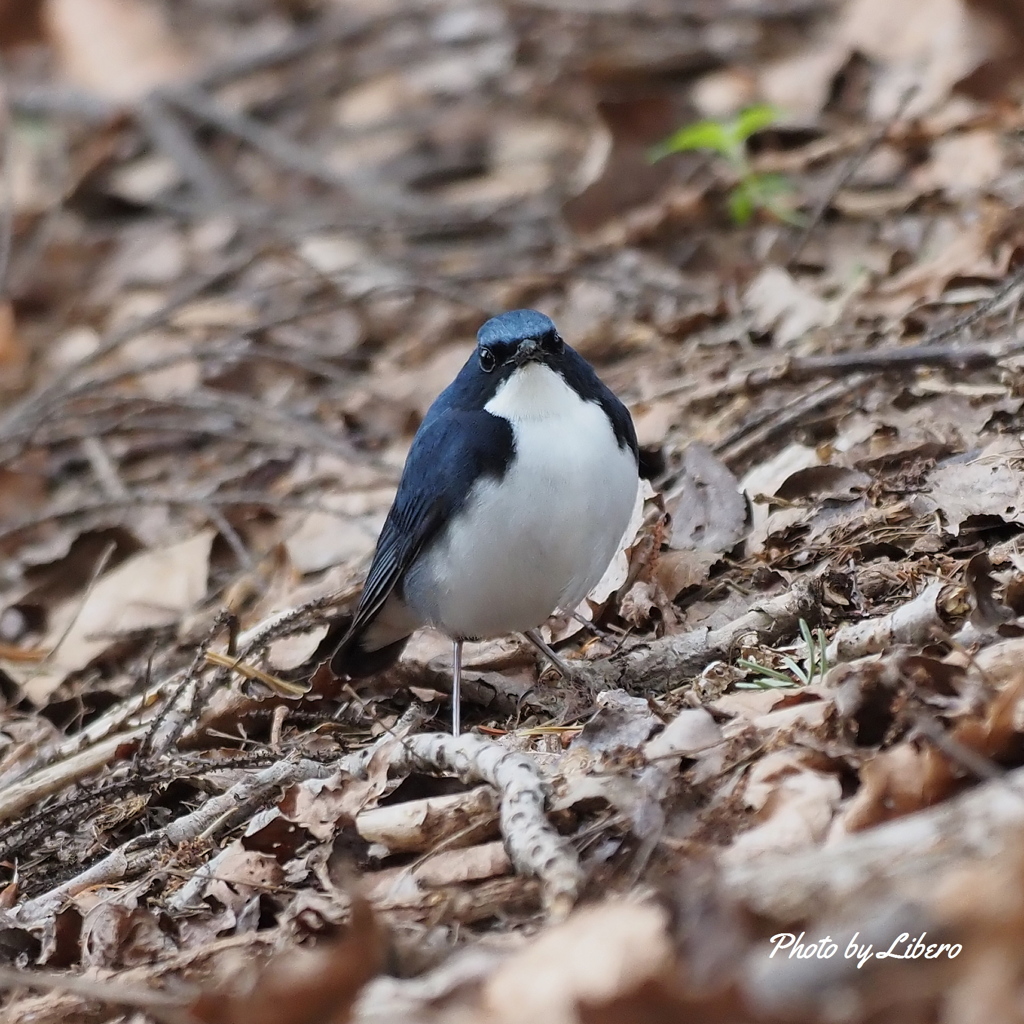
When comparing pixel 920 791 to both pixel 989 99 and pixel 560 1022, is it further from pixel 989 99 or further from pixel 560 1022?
pixel 989 99

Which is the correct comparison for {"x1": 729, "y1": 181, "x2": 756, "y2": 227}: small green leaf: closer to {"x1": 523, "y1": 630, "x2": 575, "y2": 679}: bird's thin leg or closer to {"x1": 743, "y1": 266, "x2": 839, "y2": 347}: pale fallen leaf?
{"x1": 743, "y1": 266, "x2": 839, "y2": 347}: pale fallen leaf

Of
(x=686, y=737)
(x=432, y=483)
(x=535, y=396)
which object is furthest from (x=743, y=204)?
(x=686, y=737)

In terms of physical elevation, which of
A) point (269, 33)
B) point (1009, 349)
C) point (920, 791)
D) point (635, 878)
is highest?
point (269, 33)

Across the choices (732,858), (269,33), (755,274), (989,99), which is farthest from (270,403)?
(732,858)

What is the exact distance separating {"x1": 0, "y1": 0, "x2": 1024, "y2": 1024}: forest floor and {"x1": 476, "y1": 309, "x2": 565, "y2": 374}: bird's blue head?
0.89 meters

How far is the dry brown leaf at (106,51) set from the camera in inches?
416

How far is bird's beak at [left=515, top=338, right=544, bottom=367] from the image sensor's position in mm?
4785

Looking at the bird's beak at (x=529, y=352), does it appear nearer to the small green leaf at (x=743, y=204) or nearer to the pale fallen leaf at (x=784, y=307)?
the pale fallen leaf at (x=784, y=307)

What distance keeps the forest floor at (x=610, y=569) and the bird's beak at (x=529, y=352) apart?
909 millimetres

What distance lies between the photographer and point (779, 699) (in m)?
3.71

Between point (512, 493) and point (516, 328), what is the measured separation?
0.57 meters

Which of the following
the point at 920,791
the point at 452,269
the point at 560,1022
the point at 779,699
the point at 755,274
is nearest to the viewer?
the point at 560,1022

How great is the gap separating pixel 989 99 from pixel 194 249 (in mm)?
5101

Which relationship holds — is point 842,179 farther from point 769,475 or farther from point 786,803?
point 786,803
